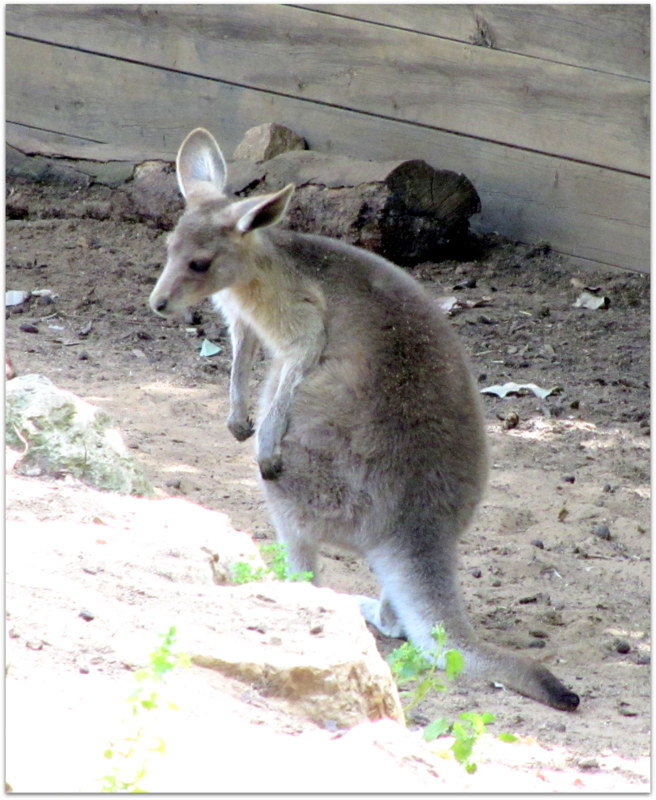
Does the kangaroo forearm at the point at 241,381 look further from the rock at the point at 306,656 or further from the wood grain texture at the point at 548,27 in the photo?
Answer: the wood grain texture at the point at 548,27

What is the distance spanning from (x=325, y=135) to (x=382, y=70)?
0.67 m

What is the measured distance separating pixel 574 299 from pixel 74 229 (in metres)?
3.76

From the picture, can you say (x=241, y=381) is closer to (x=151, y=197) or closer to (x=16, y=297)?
(x=16, y=297)

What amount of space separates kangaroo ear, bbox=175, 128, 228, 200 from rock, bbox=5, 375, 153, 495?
4.04 feet

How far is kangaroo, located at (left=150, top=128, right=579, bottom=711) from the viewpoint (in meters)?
4.03

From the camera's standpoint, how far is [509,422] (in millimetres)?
6023

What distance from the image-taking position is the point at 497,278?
7.98 m

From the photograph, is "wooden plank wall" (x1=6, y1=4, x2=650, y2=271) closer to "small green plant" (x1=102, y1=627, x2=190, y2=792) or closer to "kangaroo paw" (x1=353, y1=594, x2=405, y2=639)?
"kangaroo paw" (x1=353, y1=594, x2=405, y2=639)

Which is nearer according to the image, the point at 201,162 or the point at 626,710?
the point at 626,710

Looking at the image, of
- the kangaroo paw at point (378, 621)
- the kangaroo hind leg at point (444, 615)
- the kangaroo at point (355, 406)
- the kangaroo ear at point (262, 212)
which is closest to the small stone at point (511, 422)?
the kangaroo at point (355, 406)

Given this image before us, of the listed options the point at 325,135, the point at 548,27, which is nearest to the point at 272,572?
the point at 548,27

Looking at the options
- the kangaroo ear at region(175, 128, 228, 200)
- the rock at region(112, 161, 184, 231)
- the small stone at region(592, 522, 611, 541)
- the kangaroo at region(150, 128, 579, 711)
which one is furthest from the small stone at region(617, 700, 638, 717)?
the rock at region(112, 161, 184, 231)

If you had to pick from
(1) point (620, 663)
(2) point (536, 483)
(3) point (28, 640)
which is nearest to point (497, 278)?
(2) point (536, 483)

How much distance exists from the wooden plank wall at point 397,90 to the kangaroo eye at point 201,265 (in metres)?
4.20
